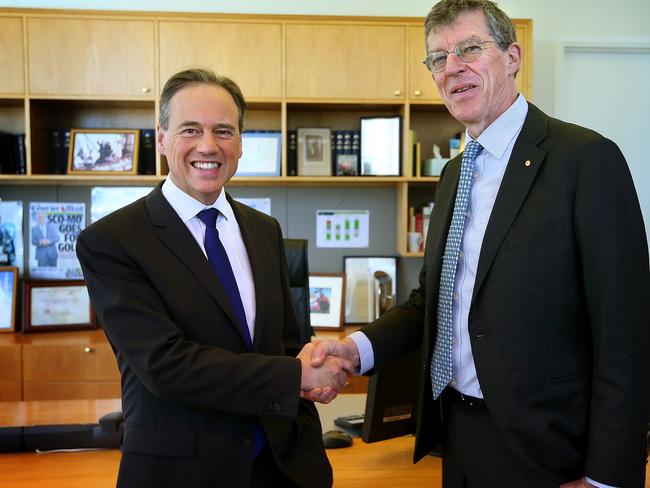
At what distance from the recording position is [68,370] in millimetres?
3570

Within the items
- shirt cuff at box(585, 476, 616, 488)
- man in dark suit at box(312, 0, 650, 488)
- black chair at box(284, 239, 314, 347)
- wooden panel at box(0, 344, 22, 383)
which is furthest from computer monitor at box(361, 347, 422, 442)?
wooden panel at box(0, 344, 22, 383)

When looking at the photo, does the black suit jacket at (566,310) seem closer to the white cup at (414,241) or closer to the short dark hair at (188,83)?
the short dark hair at (188,83)

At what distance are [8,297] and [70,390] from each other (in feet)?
2.43

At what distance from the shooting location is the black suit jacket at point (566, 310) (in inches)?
47.7

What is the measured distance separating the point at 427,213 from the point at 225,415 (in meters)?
2.75

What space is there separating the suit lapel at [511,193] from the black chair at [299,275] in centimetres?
180

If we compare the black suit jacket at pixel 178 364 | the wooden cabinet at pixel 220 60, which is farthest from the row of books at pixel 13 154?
the black suit jacket at pixel 178 364

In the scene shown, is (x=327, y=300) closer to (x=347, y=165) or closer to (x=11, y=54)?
(x=347, y=165)

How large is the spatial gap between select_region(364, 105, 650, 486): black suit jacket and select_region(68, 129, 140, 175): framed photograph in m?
2.88

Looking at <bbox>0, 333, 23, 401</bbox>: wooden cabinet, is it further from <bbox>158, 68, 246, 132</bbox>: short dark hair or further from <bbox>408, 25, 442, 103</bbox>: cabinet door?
<bbox>408, 25, 442, 103</bbox>: cabinet door

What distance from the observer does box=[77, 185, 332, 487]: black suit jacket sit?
4.48ft

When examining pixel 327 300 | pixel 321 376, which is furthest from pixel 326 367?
pixel 327 300

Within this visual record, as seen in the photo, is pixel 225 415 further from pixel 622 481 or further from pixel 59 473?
pixel 622 481

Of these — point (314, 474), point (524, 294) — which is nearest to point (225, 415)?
point (314, 474)
